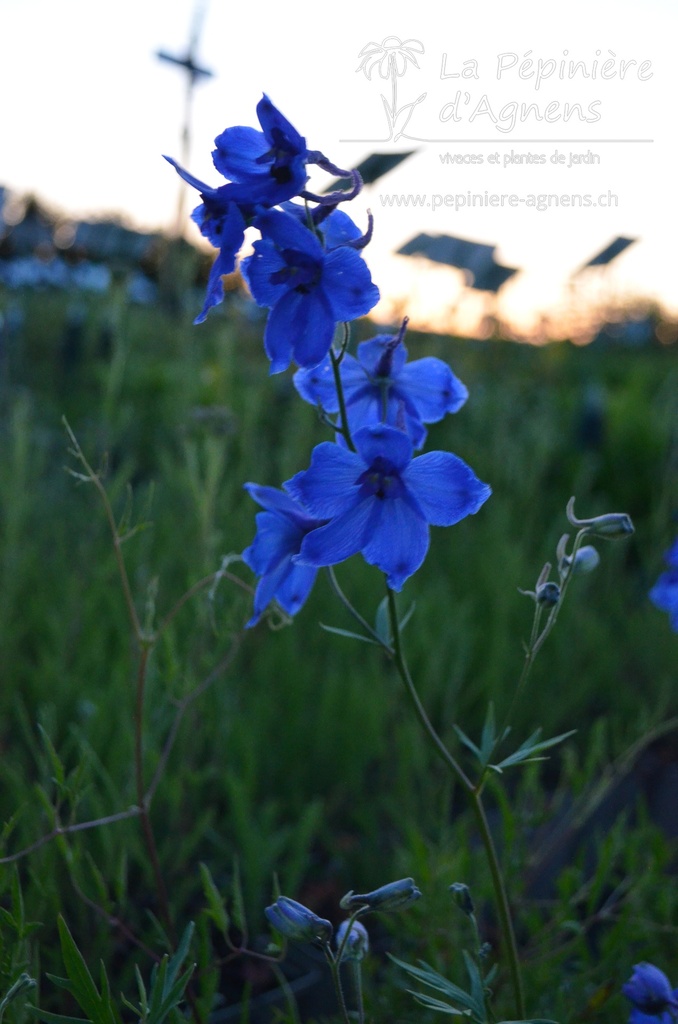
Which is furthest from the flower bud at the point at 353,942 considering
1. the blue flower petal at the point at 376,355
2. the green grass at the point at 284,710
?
the blue flower petal at the point at 376,355

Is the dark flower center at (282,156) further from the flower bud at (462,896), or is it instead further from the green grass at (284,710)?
the flower bud at (462,896)

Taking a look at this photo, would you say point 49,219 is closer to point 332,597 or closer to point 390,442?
point 332,597

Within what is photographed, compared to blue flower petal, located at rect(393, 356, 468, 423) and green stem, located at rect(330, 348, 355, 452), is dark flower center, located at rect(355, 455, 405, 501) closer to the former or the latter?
green stem, located at rect(330, 348, 355, 452)

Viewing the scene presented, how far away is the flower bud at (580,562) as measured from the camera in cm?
91

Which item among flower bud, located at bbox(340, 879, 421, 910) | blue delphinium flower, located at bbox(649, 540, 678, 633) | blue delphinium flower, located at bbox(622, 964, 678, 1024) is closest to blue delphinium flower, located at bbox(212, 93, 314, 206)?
flower bud, located at bbox(340, 879, 421, 910)

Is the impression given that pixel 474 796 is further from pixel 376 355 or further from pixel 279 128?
pixel 279 128

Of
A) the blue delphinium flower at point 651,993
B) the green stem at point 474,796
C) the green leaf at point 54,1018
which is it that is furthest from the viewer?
the blue delphinium flower at point 651,993

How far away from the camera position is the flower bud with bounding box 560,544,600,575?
0.91 meters

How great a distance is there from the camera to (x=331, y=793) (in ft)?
6.44

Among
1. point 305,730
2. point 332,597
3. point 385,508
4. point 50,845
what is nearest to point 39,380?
point 332,597

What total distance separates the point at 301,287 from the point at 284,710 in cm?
143

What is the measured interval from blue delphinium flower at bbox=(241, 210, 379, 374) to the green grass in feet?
0.96

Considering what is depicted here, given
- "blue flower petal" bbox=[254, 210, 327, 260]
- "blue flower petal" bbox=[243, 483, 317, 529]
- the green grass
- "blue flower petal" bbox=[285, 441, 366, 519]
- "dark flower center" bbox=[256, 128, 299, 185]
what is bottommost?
the green grass

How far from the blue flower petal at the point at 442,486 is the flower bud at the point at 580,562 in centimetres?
17
